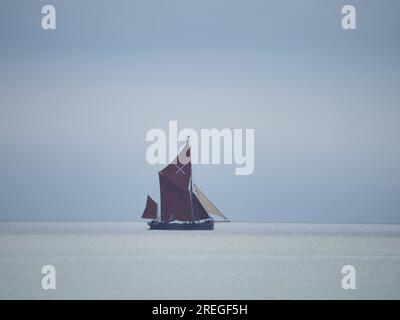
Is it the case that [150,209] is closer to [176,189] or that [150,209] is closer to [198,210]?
[176,189]

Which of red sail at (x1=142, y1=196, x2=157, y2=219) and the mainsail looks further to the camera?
red sail at (x1=142, y1=196, x2=157, y2=219)

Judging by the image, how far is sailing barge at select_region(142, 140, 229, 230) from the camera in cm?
6675

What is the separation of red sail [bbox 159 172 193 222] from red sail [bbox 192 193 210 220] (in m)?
0.73

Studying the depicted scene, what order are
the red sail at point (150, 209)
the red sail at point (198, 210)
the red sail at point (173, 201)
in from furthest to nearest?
the red sail at point (150, 209) → the red sail at point (198, 210) → the red sail at point (173, 201)

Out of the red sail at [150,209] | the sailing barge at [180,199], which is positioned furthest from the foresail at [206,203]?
the red sail at [150,209]

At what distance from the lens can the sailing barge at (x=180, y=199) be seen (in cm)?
6675

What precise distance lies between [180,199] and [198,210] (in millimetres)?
3127

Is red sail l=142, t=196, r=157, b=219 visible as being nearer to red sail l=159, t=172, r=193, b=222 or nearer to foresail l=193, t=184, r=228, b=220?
red sail l=159, t=172, r=193, b=222

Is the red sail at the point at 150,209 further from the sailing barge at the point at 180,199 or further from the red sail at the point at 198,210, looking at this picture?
the red sail at the point at 198,210

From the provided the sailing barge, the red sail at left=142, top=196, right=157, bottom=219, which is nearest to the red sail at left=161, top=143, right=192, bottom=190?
the sailing barge

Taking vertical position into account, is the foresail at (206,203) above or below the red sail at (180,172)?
below

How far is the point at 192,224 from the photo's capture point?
7138cm
